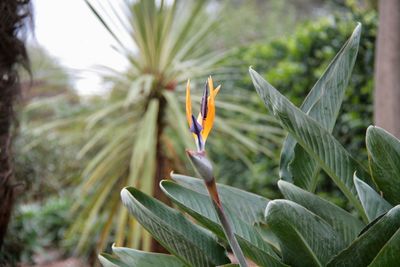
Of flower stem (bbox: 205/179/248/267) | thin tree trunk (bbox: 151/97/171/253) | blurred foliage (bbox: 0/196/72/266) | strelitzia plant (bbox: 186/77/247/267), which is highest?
strelitzia plant (bbox: 186/77/247/267)

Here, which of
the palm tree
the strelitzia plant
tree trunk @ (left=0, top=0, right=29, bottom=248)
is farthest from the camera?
the palm tree

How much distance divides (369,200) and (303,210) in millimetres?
345

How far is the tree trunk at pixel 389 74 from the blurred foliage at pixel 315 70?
0.46 meters

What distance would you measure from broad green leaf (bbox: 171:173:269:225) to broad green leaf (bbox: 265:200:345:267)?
28 cm

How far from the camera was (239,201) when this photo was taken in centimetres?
206

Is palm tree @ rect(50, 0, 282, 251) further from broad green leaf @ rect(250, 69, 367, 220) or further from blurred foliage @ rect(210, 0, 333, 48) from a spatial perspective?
blurred foliage @ rect(210, 0, 333, 48)

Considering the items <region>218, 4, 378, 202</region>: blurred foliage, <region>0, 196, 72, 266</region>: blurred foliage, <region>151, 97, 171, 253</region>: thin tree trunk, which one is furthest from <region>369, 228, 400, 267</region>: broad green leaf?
<region>0, 196, 72, 266</region>: blurred foliage

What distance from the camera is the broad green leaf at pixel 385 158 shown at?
1823mm

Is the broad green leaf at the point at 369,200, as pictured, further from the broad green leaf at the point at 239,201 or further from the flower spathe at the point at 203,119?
the flower spathe at the point at 203,119

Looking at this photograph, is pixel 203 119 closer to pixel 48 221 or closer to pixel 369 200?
pixel 369 200

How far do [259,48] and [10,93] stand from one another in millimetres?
3762

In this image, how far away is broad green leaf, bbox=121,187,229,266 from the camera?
173cm

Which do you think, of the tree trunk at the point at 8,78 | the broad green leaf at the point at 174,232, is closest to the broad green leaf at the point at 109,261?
the broad green leaf at the point at 174,232

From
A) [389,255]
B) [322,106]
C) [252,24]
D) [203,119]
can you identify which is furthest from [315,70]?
[252,24]
